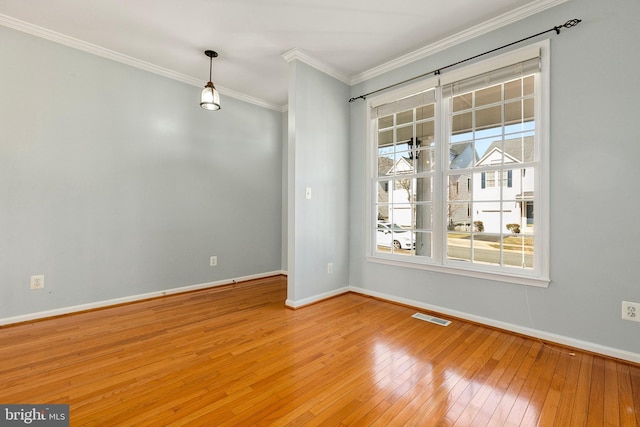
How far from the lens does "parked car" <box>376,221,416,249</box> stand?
345cm

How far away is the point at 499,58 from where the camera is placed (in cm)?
271

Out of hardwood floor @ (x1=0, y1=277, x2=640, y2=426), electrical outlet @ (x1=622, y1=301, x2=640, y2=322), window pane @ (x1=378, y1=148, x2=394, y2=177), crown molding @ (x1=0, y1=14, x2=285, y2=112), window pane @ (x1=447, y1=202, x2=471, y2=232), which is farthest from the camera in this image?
window pane @ (x1=378, y1=148, x2=394, y2=177)

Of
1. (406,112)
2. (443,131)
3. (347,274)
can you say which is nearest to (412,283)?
(347,274)

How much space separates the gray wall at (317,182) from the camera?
333 centimetres

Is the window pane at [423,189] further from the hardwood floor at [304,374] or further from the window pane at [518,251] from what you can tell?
the hardwood floor at [304,374]

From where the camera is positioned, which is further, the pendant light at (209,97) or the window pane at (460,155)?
the pendant light at (209,97)

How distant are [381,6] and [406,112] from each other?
123cm

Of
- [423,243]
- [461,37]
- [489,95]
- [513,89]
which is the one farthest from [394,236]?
[461,37]

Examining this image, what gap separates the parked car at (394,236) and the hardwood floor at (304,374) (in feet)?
2.90

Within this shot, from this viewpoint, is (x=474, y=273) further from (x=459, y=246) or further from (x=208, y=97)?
(x=208, y=97)

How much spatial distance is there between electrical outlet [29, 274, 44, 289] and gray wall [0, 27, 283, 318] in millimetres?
40

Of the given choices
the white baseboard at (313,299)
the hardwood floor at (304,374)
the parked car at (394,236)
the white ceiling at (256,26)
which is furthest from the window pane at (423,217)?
the white ceiling at (256,26)

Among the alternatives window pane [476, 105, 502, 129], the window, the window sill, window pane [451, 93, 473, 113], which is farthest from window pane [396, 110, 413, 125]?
the window sill

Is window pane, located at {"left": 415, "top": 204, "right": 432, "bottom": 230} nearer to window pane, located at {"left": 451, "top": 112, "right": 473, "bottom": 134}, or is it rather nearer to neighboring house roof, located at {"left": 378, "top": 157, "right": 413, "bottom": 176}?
neighboring house roof, located at {"left": 378, "top": 157, "right": 413, "bottom": 176}
